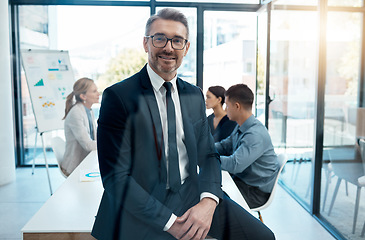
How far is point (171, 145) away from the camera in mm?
1195

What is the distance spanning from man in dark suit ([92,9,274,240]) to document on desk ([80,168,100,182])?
0.79 m

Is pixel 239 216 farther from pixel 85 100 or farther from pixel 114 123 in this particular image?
pixel 85 100

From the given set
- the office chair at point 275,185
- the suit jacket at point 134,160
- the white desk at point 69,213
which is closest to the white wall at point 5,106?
the white desk at point 69,213

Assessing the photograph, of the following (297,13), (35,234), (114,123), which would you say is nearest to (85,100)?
(35,234)

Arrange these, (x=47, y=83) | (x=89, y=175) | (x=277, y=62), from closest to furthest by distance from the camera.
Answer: (x=89, y=175) → (x=47, y=83) → (x=277, y=62)

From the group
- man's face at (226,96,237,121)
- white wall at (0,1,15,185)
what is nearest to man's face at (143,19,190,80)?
man's face at (226,96,237,121)

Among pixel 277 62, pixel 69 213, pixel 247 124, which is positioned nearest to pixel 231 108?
pixel 247 124

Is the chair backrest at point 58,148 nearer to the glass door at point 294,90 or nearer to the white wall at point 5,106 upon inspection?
the white wall at point 5,106

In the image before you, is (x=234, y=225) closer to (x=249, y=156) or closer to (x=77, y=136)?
(x=249, y=156)

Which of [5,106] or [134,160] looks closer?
[134,160]

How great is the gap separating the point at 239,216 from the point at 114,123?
0.62 m

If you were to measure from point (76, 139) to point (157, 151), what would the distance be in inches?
81.0

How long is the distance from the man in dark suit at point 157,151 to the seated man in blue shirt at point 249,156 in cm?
95

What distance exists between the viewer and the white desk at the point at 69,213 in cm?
138
